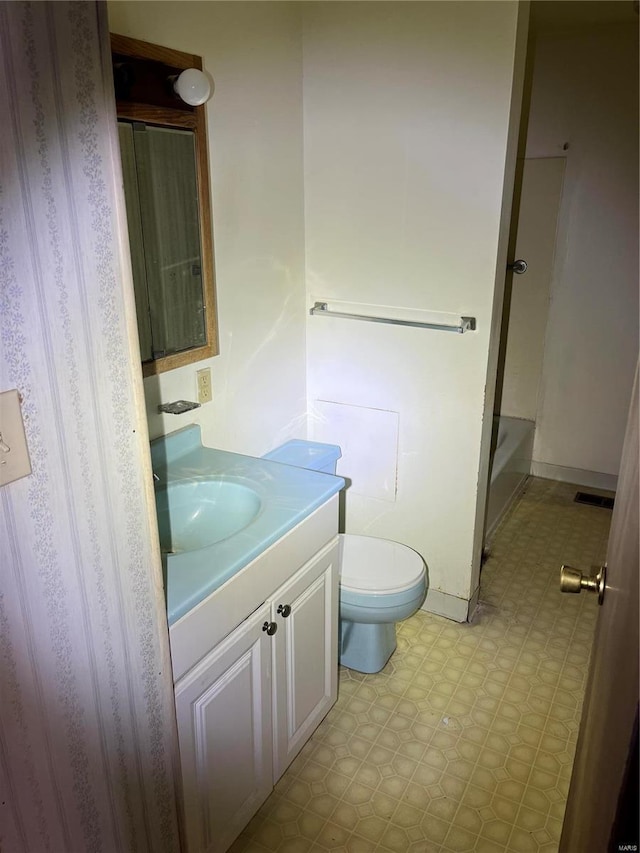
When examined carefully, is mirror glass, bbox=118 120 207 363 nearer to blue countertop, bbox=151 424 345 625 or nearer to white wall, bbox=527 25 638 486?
blue countertop, bbox=151 424 345 625

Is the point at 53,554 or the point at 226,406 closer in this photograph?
the point at 53,554

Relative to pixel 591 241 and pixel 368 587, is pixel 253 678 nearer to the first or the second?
pixel 368 587

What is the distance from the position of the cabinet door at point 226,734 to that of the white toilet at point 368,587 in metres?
0.53

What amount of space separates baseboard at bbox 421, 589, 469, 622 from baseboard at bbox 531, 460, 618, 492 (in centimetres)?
148

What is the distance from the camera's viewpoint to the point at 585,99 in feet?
10.1

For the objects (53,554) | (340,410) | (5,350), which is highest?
(5,350)

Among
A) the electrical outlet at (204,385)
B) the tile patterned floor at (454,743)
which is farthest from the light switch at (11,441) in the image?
the tile patterned floor at (454,743)

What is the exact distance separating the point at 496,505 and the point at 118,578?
2407mm

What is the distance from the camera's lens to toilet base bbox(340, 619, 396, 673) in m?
2.19

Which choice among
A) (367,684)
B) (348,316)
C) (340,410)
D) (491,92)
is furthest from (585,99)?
(367,684)

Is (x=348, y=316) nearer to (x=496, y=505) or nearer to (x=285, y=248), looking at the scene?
(x=285, y=248)

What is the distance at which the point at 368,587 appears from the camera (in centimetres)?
207

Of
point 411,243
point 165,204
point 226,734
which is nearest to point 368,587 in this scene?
point 226,734

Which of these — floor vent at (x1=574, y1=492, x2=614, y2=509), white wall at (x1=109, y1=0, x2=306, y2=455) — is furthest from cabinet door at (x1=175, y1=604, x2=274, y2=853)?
floor vent at (x1=574, y1=492, x2=614, y2=509)
